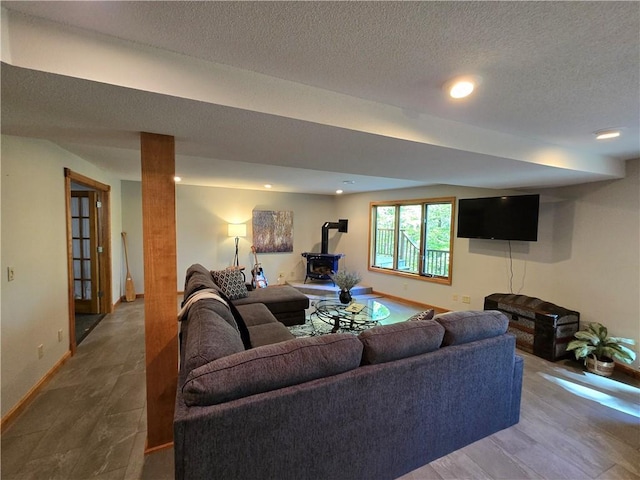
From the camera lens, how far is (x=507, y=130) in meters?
2.26

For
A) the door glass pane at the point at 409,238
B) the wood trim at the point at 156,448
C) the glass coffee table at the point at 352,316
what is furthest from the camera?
the door glass pane at the point at 409,238

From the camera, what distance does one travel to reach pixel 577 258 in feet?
11.8

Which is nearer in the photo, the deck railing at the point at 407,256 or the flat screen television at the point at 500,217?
the flat screen television at the point at 500,217

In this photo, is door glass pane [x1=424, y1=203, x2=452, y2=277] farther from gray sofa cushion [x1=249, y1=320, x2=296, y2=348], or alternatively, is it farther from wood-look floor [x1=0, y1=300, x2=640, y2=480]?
gray sofa cushion [x1=249, y1=320, x2=296, y2=348]

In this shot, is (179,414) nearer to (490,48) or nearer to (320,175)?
(490,48)

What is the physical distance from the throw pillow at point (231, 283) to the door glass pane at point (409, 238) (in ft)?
11.2

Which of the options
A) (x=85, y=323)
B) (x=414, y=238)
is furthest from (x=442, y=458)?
(x=85, y=323)

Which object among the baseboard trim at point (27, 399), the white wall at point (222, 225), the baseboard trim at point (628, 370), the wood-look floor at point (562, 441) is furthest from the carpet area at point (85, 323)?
the baseboard trim at point (628, 370)

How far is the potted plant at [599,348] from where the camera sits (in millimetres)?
3071

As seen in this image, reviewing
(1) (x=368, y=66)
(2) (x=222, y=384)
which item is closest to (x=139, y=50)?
(1) (x=368, y=66)

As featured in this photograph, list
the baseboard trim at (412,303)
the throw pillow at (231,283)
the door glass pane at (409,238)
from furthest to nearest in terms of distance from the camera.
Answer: the door glass pane at (409,238) → the baseboard trim at (412,303) → the throw pillow at (231,283)

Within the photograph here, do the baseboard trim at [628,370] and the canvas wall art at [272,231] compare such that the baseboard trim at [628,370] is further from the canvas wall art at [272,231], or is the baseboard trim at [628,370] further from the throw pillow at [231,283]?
the canvas wall art at [272,231]

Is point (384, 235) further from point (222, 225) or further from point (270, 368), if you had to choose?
point (270, 368)

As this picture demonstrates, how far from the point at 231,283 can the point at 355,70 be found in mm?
3475
